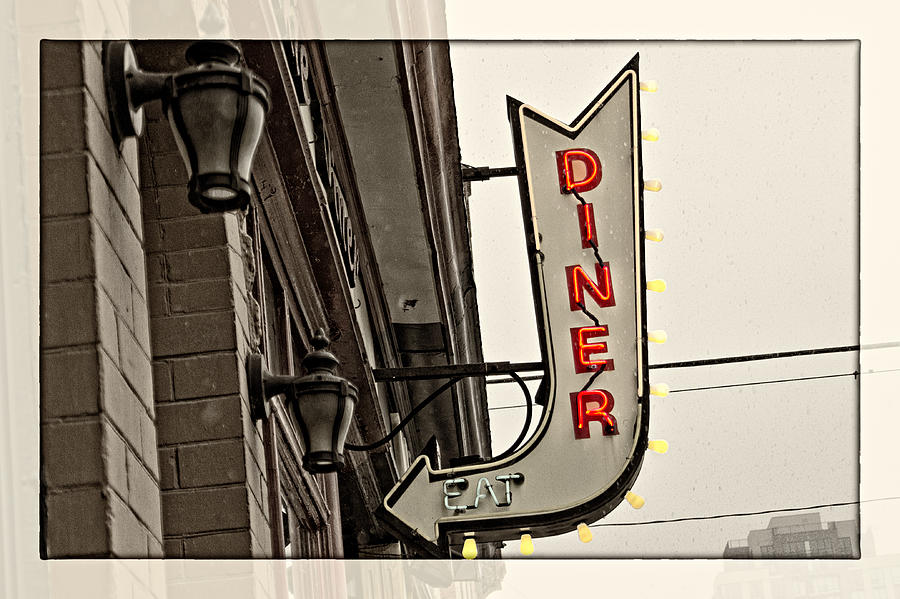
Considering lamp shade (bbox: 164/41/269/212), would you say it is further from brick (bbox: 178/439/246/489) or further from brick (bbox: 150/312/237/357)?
brick (bbox: 178/439/246/489)

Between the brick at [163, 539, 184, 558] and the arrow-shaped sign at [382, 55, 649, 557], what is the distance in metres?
1.63

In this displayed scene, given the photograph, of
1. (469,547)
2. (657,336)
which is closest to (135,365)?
(469,547)

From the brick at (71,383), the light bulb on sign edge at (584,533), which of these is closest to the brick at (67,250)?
the brick at (71,383)

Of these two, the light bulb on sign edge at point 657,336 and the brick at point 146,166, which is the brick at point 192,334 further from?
the light bulb on sign edge at point 657,336

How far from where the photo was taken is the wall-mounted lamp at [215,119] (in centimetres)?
269

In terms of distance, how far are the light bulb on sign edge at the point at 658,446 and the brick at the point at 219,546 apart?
6.96ft

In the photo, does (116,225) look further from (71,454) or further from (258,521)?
(258,521)

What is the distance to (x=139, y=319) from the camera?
2916 mm

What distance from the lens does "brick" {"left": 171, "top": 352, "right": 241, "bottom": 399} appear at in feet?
11.4

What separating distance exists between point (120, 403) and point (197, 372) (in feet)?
2.97

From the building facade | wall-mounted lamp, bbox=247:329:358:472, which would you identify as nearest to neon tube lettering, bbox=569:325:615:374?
the building facade

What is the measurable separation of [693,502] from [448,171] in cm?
410

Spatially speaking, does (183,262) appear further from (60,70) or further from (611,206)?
(611,206)

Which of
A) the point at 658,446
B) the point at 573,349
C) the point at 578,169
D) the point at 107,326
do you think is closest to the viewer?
the point at 107,326
